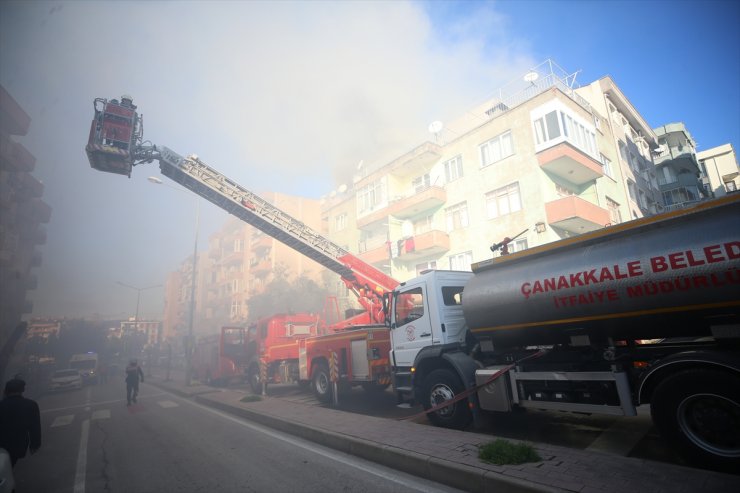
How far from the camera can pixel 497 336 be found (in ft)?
20.0

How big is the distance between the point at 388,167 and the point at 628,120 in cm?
2122

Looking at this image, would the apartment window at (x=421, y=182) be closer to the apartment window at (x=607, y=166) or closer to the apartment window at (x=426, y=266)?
the apartment window at (x=426, y=266)

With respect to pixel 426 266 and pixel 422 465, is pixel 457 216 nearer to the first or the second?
pixel 426 266

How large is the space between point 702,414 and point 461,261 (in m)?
17.1

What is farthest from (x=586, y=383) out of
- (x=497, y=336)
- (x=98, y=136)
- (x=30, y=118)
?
(x=30, y=118)

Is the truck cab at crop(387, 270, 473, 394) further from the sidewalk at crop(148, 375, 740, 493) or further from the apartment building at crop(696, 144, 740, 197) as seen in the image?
the apartment building at crop(696, 144, 740, 197)

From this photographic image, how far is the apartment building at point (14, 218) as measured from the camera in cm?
2678

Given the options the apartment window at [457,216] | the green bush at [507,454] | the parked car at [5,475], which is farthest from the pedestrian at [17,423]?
the apartment window at [457,216]

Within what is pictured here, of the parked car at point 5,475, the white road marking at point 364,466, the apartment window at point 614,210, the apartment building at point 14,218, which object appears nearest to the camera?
the parked car at point 5,475

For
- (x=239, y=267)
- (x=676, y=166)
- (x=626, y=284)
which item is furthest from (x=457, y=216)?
(x=239, y=267)

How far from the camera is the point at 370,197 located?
93.8ft

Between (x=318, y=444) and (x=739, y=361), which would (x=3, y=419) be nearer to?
(x=318, y=444)

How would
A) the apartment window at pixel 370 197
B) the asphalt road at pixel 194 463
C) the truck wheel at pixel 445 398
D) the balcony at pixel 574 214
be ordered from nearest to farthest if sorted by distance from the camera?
the asphalt road at pixel 194 463 → the truck wheel at pixel 445 398 → the balcony at pixel 574 214 → the apartment window at pixel 370 197

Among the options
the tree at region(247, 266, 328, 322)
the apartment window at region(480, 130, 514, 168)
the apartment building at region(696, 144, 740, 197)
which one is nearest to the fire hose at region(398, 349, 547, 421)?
the apartment window at region(480, 130, 514, 168)
